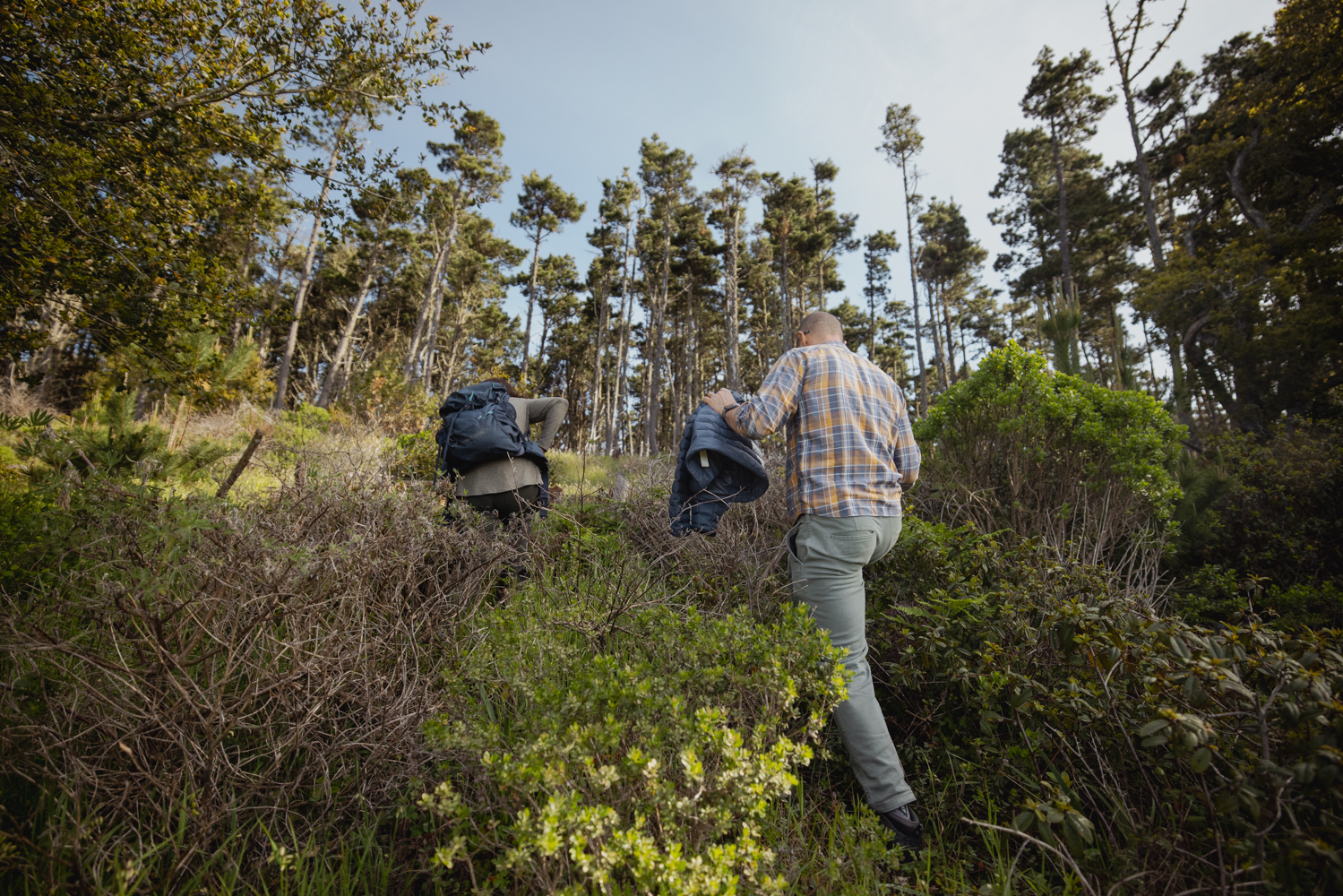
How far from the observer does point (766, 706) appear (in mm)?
1646

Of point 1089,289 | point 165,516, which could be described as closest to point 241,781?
point 165,516

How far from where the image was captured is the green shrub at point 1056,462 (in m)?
4.09

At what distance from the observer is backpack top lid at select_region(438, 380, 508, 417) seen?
11.5 feet

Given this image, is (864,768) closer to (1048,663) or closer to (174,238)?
(1048,663)

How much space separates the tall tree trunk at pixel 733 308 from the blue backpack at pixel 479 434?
1274 centimetres

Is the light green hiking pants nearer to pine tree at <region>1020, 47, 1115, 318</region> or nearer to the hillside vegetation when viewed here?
the hillside vegetation

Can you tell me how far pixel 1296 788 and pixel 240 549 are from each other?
357 cm

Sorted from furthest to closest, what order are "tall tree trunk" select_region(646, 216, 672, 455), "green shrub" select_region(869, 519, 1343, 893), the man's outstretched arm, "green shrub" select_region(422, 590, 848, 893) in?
1. "tall tree trunk" select_region(646, 216, 672, 455)
2. the man's outstretched arm
3. "green shrub" select_region(869, 519, 1343, 893)
4. "green shrub" select_region(422, 590, 848, 893)

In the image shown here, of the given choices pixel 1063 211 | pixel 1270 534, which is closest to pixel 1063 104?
pixel 1063 211

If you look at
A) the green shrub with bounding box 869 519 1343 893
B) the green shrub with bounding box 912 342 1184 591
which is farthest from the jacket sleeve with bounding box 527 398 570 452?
the green shrub with bounding box 912 342 1184 591

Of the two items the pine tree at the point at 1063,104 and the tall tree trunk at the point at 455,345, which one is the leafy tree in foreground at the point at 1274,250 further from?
the tall tree trunk at the point at 455,345

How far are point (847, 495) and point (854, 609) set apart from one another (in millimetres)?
480

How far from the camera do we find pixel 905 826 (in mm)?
2008

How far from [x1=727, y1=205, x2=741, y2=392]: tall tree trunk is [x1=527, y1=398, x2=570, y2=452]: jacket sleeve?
486 inches
